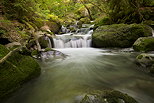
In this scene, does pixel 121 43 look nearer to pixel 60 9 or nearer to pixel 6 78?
pixel 6 78

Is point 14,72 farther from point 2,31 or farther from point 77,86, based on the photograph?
point 2,31

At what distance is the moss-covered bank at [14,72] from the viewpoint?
7.57 feet

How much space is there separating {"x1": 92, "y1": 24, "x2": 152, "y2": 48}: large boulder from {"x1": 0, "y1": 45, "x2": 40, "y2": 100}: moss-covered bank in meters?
5.71

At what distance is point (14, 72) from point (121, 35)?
6640 millimetres

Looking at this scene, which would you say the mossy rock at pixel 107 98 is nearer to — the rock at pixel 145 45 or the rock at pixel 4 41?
the rock at pixel 4 41

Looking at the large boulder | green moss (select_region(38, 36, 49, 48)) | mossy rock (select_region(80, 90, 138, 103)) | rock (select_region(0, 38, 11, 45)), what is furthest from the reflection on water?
the large boulder

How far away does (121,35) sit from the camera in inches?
291

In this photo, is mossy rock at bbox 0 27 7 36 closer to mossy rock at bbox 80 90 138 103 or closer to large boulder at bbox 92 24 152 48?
mossy rock at bbox 80 90 138 103

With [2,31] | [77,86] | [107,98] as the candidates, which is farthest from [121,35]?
[2,31]

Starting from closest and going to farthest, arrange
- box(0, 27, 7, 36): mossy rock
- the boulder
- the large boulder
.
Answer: the boulder
box(0, 27, 7, 36): mossy rock
the large boulder

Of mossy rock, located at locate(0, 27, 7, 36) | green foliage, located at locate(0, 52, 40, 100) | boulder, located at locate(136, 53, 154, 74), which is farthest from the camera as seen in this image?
mossy rock, located at locate(0, 27, 7, 36)

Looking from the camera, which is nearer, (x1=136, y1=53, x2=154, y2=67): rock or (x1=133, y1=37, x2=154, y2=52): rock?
(x1=136, y1=53, x2=154, y2=67): rock

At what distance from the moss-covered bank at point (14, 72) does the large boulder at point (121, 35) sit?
571 cm

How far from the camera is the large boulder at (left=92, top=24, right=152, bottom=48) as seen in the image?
7148 mm
